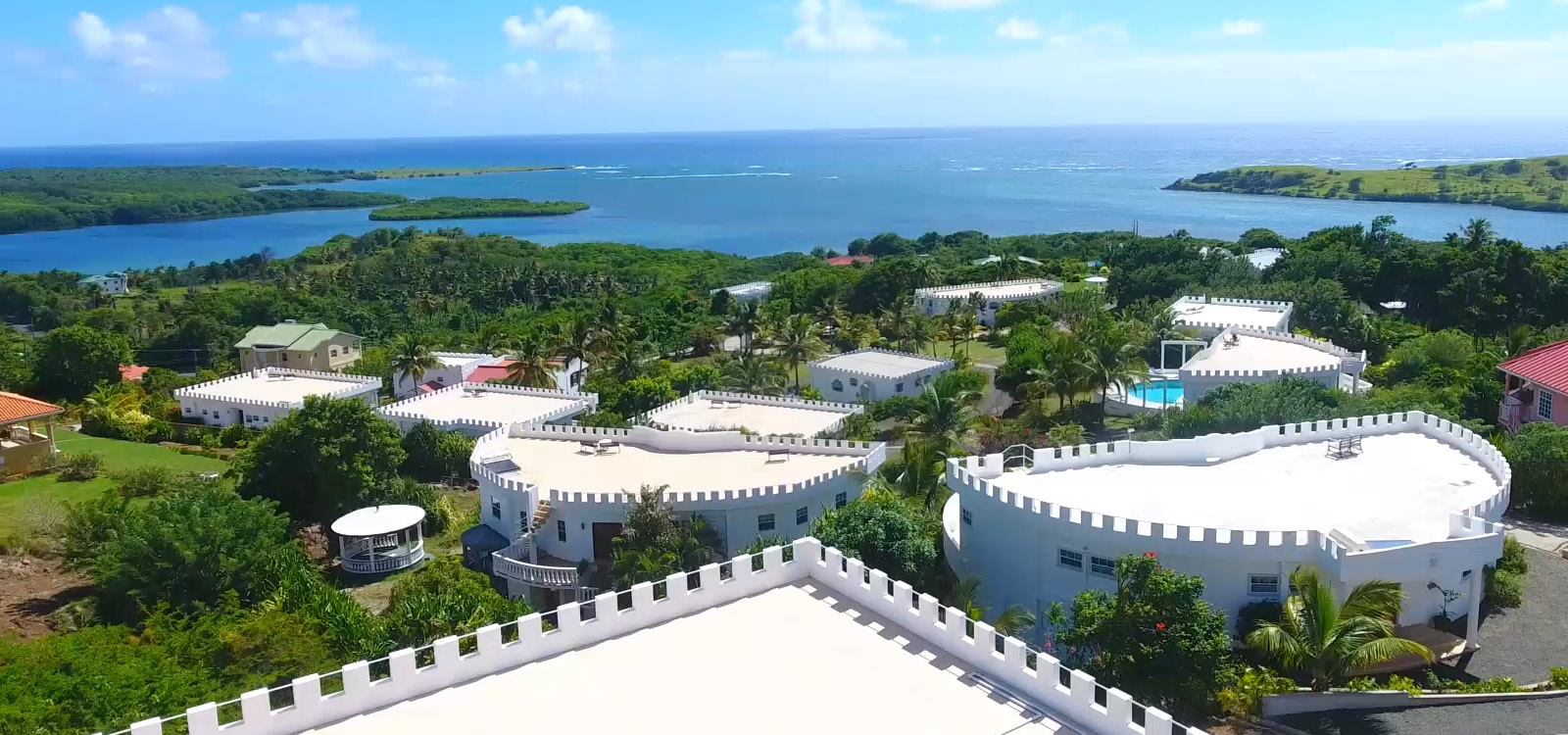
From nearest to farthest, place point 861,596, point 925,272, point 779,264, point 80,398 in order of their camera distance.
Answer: point 861,596, point 80,398, point 925,272, point 779,264

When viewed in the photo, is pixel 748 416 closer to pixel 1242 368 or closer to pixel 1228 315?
pixel 1242 368

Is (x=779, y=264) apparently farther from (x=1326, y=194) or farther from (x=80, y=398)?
(x=1326, y=194)

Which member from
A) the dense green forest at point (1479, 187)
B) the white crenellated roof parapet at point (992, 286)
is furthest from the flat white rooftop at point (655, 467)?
the dense green forest at point (1479, 187)

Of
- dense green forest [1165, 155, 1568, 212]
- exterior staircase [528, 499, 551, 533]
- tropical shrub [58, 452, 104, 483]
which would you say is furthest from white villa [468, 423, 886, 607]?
dense green forest [1165, 155, 1568, 212]

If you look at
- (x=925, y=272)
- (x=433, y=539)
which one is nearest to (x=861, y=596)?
(x=433, y=539)

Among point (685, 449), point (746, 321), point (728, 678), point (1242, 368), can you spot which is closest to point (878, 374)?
point (746, 321)
